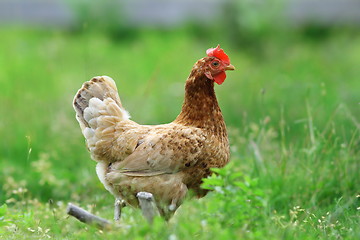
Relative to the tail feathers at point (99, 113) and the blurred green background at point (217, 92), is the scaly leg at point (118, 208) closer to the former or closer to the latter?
the blurred green background at point (217, 92)

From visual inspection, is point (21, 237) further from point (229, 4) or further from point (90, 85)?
point (229, 4)

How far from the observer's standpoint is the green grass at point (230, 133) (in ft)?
13.2

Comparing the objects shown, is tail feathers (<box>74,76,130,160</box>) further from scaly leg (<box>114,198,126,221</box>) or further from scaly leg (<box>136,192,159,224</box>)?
scaly leg (<box>136,192,159,224</box>)

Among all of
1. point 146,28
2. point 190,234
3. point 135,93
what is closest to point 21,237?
point 190,234

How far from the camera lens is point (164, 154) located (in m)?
4.59

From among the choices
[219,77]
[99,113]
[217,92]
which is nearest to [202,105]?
[219,77]

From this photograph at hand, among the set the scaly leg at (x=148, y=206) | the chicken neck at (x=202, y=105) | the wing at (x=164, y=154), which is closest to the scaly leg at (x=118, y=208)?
the wing at (x=164, y=154)

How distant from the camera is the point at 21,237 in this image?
4.25 m

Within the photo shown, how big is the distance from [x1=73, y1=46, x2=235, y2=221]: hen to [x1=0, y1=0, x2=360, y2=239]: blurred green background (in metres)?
0.25

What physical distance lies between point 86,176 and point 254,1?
21.9 feet

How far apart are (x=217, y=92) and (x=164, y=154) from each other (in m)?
4.71

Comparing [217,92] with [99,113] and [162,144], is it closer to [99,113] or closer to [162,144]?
[99,113]

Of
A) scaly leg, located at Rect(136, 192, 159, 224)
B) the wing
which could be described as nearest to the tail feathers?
the wing

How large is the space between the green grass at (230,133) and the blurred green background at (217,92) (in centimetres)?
2
